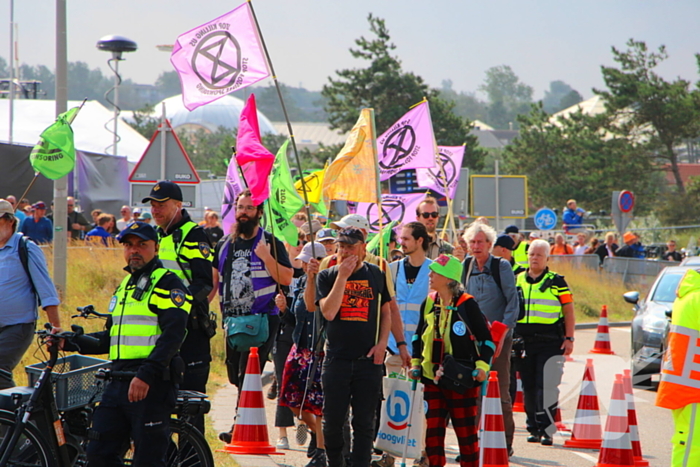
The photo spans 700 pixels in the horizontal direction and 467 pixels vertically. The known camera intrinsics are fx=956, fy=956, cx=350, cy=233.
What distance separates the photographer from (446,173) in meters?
16.5

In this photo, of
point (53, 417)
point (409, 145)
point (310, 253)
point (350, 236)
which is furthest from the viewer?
point (409, 145)

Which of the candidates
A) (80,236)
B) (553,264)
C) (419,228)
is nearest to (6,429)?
(419,228)

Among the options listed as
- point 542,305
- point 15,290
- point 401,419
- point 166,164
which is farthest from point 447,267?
point 166,164

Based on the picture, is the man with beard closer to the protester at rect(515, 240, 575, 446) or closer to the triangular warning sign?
the protester at rect(515, 240, 575, 446)

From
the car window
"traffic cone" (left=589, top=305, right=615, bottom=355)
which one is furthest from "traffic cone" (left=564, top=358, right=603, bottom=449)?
"traffic cone" (left=589, top=305, right=615, bottom=355)

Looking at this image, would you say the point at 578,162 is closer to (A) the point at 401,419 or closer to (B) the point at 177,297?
(A) the point at 401,419

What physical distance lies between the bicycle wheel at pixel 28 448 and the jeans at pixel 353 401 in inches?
72.8

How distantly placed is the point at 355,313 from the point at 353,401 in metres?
0.61

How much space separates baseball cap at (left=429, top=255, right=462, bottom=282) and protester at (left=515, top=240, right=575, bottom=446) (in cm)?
271

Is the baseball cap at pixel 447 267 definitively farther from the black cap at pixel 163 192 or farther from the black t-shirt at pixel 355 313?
the black cap at pixel 163 192

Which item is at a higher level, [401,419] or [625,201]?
[625,201]

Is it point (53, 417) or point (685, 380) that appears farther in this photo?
point (53, 417)

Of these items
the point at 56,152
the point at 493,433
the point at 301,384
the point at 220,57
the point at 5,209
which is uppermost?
the point at 220,57

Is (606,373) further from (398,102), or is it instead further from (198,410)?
(398,102)
